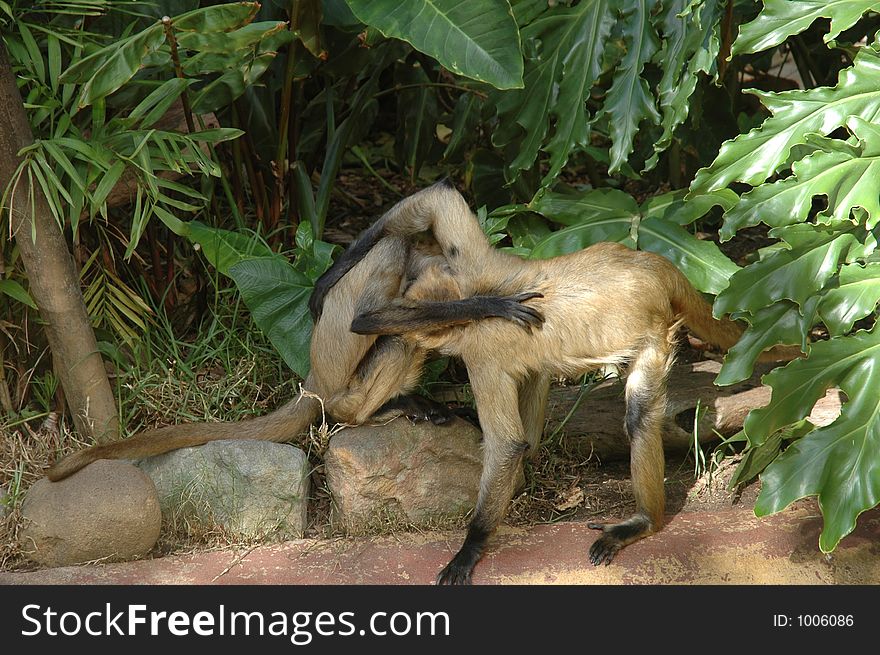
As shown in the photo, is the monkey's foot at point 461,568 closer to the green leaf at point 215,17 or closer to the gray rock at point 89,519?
the gray rock at point 89,519

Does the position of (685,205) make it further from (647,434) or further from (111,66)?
(111,66)

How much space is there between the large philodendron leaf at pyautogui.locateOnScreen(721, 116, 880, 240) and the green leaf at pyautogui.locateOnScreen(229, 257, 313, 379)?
2076mm

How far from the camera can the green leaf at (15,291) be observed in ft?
14.5

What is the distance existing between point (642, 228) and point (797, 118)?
1188 mm

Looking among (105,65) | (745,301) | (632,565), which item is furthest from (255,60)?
(632,565)

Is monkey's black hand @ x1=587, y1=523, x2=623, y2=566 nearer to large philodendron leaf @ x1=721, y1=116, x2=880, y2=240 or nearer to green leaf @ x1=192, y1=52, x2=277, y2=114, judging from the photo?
large philodendron leaf @ x1=721, y1=116, x2=880, y2=240

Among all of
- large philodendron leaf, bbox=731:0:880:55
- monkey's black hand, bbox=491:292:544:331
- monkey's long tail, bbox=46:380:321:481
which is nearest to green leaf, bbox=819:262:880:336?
large philodendron leaf, bbox=731:0:880:55

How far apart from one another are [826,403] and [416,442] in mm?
1900

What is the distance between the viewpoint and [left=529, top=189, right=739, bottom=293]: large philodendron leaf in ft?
14.8

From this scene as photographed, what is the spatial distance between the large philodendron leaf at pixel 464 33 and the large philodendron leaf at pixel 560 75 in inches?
24.1

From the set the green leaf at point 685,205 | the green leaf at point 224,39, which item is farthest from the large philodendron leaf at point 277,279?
the green leaf at point 685,205

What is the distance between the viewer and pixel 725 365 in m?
3.77

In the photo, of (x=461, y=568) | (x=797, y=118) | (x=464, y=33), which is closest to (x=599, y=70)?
(x=464, y=33)

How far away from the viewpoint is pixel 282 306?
4770mm
